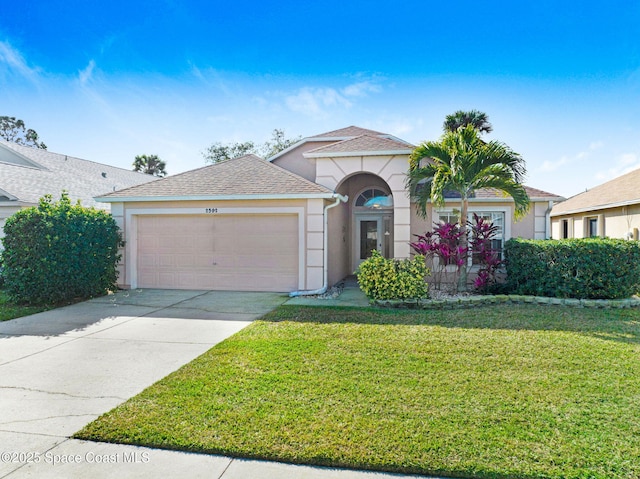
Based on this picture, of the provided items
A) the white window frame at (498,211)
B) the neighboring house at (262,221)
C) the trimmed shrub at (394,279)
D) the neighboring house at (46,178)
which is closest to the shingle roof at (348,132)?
the neighboring house at (262,221)

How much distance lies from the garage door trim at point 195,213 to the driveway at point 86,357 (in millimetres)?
1466

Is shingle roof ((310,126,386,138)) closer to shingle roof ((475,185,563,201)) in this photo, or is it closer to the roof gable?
the roof gable

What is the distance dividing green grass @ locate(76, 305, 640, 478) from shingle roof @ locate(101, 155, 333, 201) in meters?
5.26

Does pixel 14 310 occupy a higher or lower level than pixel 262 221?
lower

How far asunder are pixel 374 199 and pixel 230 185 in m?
5.28

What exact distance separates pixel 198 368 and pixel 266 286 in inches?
243

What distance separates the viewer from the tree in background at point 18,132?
43031 mm

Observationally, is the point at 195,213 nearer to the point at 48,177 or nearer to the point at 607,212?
the point at 48,177

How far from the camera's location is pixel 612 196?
1617 centimetres

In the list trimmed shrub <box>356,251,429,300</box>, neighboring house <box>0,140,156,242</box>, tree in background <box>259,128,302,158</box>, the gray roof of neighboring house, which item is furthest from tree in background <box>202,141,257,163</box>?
trimmed shrub <box>356,251,429,300</box>

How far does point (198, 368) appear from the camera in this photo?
201 inches

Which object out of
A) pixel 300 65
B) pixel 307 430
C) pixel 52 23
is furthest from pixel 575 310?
pixel 52 23

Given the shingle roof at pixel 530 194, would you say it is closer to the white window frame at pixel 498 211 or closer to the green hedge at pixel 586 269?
the white window frame at pixel 498 211

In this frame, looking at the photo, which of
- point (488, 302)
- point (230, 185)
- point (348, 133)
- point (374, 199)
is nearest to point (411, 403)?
point (488, 302)
